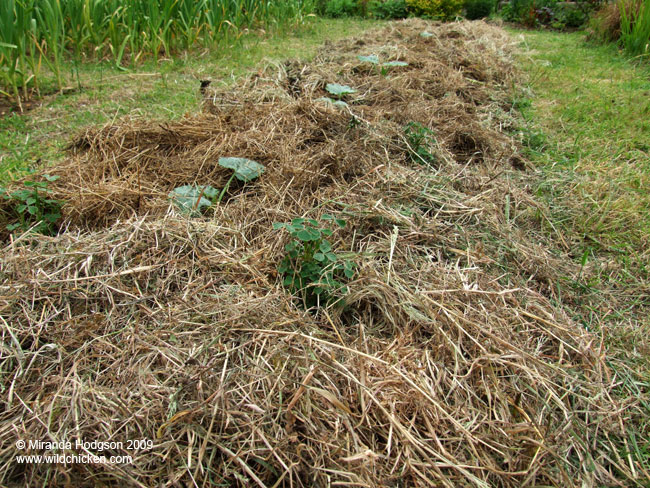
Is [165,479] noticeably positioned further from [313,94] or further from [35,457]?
[313,94]

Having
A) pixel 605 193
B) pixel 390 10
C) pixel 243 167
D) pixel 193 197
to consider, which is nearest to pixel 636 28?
pixel 605 193

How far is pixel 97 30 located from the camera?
154 inches

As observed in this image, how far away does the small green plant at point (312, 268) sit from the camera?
1.59m

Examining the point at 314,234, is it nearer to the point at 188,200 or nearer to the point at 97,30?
the point at 188,200

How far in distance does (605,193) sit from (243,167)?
6.74 feet

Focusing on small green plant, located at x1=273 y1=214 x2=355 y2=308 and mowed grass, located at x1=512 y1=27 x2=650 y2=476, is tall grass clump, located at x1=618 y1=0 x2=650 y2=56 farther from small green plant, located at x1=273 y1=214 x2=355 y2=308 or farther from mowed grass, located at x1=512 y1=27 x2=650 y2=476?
small green plant, located at x1=273 y1=214 x2=355 y2=308

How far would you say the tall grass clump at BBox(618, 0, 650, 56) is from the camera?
4629 mm

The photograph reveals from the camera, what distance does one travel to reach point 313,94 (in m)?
3.32

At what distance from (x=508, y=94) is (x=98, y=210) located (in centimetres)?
365

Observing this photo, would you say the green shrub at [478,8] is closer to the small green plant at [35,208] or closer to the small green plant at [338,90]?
the small green plant at [338,90]

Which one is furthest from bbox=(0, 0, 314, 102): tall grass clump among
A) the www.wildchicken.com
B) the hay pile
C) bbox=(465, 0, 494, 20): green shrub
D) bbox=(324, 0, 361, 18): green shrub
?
A: bbox=(465, 0, 494, 20): green shrub

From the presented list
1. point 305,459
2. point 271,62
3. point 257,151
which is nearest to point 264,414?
point 305,459

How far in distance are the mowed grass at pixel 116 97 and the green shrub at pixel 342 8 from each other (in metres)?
3.44

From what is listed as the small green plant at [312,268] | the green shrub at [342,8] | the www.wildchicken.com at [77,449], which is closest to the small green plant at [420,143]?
the small green plant at [312,268]
